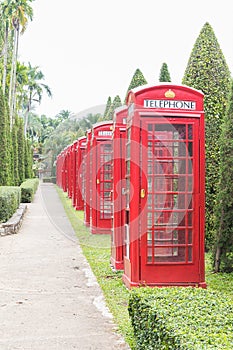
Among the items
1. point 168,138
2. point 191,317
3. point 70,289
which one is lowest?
point 70,289

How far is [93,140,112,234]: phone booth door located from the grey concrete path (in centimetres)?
165

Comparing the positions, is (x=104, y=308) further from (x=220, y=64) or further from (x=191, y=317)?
(x=220, y=64)

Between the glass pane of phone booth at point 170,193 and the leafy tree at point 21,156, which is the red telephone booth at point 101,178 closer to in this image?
the glass pane of phone booth at point 170,193

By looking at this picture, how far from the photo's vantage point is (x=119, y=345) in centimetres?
525

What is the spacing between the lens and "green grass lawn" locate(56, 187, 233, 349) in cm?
607

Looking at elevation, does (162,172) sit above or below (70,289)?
above

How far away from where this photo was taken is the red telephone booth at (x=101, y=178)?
47.0 feet

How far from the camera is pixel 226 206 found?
28.3ft

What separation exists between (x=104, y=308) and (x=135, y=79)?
1146 centimetres

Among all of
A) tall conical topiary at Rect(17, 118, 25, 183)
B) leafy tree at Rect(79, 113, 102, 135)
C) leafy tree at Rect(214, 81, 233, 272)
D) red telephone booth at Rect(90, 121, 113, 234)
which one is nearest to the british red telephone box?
leafy tree at Rect(214, 81, 233, 272)

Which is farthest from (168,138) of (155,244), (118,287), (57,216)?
(57,216)

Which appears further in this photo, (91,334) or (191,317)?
(91,334)

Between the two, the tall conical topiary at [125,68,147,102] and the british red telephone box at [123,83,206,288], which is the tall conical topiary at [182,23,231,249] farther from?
the tall conical topiary at [125,68,147,102]

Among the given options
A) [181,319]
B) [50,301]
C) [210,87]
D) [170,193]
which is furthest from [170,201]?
[210,87]
